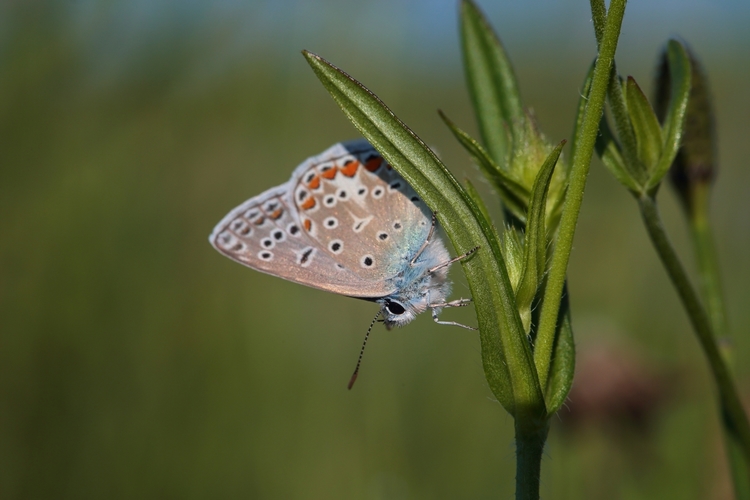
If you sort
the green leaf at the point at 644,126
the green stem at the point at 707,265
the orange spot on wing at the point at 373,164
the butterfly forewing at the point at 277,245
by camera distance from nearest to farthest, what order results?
the green leaf at the point at 644,126 → the green stem at the point at 707,265 → the orange spot on wing at the point at 373,164 → the butterfly forewing at the point at 277,245

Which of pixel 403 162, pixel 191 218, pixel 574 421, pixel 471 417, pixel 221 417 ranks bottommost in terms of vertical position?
pixel 221 417

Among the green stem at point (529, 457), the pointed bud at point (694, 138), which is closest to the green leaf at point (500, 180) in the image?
the green stem at point (529, 457)

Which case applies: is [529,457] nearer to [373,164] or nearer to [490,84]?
[490,84]

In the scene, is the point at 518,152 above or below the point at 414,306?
above

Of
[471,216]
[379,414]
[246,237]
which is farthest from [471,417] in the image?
[471,216]

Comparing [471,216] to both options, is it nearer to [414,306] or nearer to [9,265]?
[414,306]

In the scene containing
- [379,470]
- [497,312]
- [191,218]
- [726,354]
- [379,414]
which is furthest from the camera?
[191,218]

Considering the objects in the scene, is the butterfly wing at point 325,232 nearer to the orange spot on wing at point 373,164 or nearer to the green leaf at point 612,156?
the orange spot on wing at point 373,164
